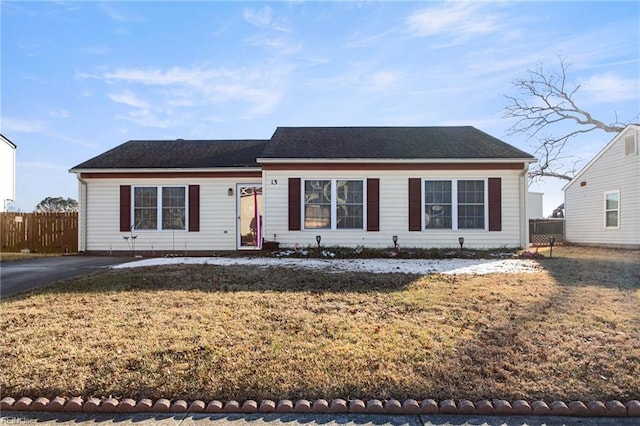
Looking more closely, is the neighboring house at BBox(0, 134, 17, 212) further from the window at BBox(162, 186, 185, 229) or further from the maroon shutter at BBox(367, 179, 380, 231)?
the maroon shutter at BBox(367, 179, 380, 231)

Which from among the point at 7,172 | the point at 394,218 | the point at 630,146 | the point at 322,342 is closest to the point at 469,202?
the point at 394,218

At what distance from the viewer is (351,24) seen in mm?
10438

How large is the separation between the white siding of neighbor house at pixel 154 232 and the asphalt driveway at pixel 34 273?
2505mm

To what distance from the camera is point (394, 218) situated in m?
13.2

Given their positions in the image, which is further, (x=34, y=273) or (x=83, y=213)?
(x=83, y=213)

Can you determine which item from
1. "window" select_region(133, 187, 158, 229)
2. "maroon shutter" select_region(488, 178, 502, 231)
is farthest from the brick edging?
"window" select_region(133, 187, 158, 229)

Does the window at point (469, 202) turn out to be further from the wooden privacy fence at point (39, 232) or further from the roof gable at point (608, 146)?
the wooden privacy fence at point (39, 232)

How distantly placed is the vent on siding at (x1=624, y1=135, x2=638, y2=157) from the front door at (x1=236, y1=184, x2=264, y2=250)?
1469cm

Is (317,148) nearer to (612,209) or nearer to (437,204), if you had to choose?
(437,204)

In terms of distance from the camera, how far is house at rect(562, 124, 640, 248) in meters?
16.3

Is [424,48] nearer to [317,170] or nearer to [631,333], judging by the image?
[317,170]

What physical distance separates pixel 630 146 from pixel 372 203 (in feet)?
37.5

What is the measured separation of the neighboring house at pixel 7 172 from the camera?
23.7m

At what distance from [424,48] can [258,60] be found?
4.68m
